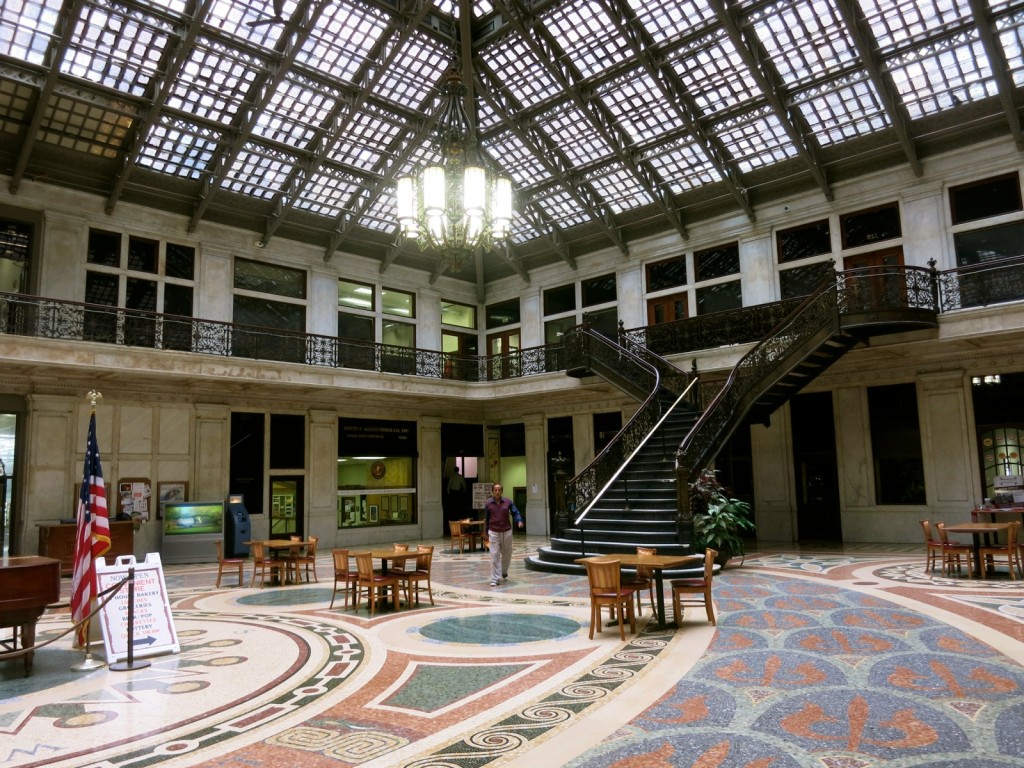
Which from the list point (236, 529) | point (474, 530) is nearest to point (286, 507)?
point (236, 529)

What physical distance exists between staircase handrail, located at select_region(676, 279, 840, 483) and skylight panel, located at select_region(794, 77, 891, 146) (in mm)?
4164

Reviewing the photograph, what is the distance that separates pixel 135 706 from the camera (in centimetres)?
495

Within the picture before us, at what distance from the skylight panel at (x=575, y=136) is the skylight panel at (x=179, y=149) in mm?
7371

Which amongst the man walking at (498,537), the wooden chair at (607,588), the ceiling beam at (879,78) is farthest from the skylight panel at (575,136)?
the wooden chair at (607,588)

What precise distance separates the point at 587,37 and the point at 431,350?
336 inches

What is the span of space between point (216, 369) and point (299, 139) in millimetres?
5528

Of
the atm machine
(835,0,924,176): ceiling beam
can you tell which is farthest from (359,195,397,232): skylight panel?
(835,0,924,176): ceiling beam

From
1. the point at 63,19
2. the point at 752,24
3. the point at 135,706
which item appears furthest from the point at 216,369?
the point at 752,24

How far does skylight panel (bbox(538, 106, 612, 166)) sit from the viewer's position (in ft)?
52.8

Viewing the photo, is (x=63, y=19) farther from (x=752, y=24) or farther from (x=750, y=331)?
(x=750, y=331)

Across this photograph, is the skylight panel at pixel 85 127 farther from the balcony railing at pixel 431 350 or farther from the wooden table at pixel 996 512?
the wooden table at pixel 996 512

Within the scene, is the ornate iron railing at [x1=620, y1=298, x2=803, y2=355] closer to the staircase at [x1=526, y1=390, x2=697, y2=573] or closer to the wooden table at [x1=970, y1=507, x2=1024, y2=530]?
the staircase at [x1=526, y1=390, x2=697, y2=573]

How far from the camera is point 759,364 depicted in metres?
12.7

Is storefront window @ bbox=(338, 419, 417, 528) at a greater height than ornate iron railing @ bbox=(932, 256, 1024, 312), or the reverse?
ornate iron railing @ bbox=(932, 256, 1024, 312)
